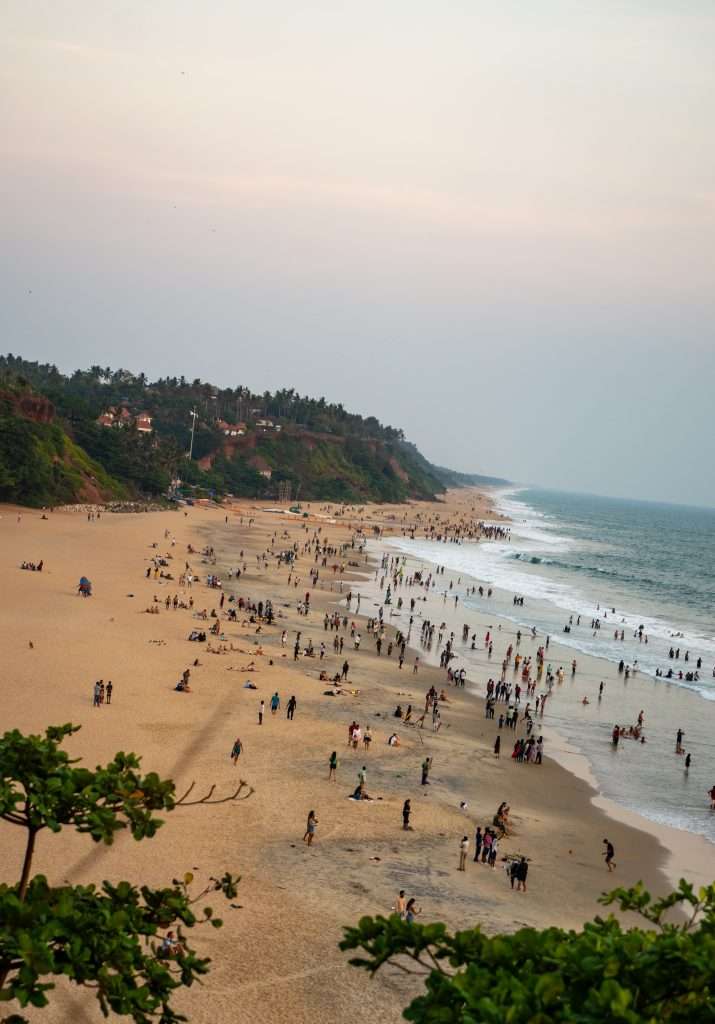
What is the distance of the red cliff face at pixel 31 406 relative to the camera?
77.5m

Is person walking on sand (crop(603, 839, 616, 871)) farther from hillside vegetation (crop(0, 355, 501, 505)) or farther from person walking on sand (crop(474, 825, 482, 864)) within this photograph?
hillside vegetation (crop(0, 355, 501, 505))

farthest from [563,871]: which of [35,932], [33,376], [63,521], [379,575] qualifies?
[33,376]

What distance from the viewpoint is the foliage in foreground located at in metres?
4.77

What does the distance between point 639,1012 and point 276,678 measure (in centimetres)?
2750

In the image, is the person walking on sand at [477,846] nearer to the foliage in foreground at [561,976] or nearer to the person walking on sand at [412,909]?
the person walking on sand at [412,909]

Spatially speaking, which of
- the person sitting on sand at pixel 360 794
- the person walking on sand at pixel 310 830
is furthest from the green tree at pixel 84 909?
the person sitting on sand at pixel 360 794

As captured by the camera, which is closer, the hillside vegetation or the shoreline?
the shoreline

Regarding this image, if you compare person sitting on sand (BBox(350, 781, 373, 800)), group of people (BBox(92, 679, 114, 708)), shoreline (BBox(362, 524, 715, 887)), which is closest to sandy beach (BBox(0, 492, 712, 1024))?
shoreline (BBox(362, 524, 715, 887))

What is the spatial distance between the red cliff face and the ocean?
35.1m

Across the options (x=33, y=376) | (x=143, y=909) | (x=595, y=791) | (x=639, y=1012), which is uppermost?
(x=33, y=376)

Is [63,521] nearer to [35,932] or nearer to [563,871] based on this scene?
[563,871]

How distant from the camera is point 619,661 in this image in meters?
44.5

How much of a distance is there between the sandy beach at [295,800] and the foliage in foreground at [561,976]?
798 cm

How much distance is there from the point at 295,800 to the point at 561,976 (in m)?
16.1
